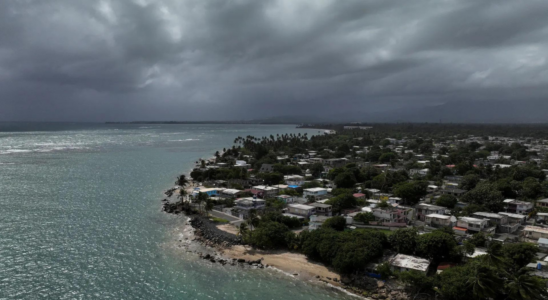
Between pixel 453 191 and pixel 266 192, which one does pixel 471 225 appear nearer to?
pixel 453 191

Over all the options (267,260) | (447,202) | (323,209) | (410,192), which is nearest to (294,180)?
(323,209)

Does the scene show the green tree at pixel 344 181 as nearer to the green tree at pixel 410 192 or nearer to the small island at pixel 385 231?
the small island at pixel 385 231

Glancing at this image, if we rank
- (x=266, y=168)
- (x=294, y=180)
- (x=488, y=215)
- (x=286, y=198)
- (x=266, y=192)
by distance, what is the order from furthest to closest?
1. (x=266, y=168)
2. (x=294, y=180)
3. (x=266, y=192)
4. (x=286, y=198)
5. (x=488, y=215)

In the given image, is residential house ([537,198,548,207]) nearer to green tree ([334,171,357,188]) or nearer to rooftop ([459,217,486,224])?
rooftop ([459,217,486,224])

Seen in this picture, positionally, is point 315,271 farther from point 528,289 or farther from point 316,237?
point 528,289

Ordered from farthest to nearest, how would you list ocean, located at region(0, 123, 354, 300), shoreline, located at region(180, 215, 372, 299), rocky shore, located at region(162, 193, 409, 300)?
shoreline, located at region(180, 215, 372, 299), ocean, located at region(0, 123, 354, 300), rocky shore, located at region(162, 193, 409, 300)

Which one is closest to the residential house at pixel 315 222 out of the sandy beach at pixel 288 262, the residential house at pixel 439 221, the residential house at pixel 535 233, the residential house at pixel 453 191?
the sandy beach at pixel 288 262

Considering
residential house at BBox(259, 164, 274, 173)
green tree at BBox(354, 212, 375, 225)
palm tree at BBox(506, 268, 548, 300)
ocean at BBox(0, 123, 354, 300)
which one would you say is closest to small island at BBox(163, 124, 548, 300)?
palm tree at BBox(506, 268, 548, 300)
